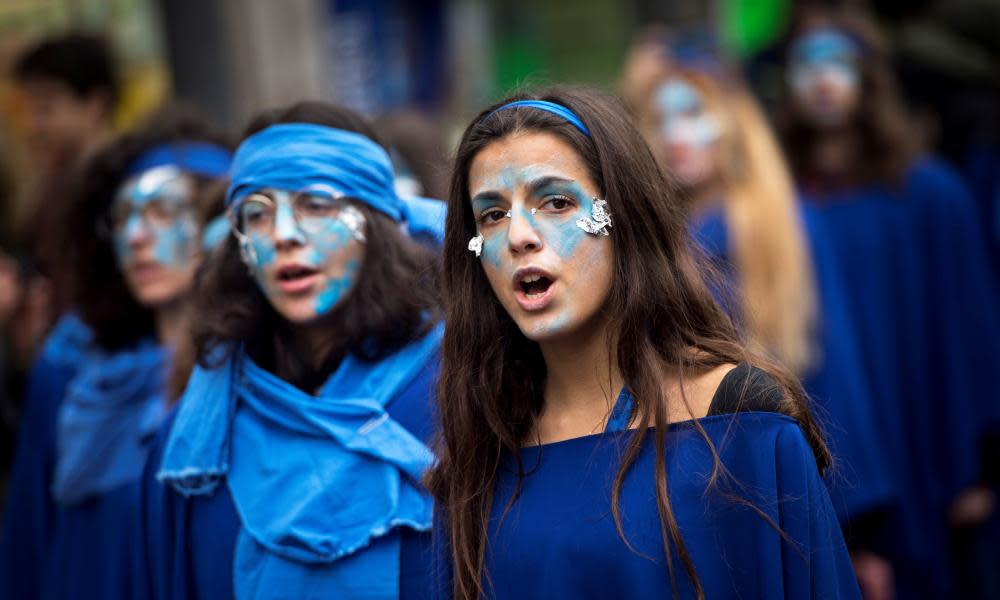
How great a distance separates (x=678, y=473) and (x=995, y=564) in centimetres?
365

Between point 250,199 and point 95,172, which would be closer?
point 250,199

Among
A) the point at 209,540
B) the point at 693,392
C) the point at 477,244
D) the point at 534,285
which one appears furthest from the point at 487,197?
the point at 209,540

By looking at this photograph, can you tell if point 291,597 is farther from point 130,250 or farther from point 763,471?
point 130,250

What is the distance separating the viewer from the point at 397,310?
3229 mm

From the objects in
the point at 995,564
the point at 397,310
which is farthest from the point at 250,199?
the point at 995,564

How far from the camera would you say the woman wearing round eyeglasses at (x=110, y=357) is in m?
4.25

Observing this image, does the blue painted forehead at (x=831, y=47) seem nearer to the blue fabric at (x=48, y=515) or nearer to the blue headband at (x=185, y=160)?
the blue headband at (x=185, y=160)

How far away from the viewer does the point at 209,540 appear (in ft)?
10.5

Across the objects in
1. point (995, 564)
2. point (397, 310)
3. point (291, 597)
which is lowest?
point (995, 564)

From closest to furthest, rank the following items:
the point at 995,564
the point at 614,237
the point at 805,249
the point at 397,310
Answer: the point at 614,237 < the point at 397,310 < the point at 805,249 < the point at 995,564

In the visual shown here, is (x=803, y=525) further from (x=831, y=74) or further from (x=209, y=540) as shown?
(x=831, y=74)

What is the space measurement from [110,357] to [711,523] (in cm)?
270

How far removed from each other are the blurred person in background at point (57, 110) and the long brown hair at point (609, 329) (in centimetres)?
322

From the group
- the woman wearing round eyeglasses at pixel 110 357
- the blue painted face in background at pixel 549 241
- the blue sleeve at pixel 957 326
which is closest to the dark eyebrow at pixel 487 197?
the blue painted face in background at pixel 549 241
